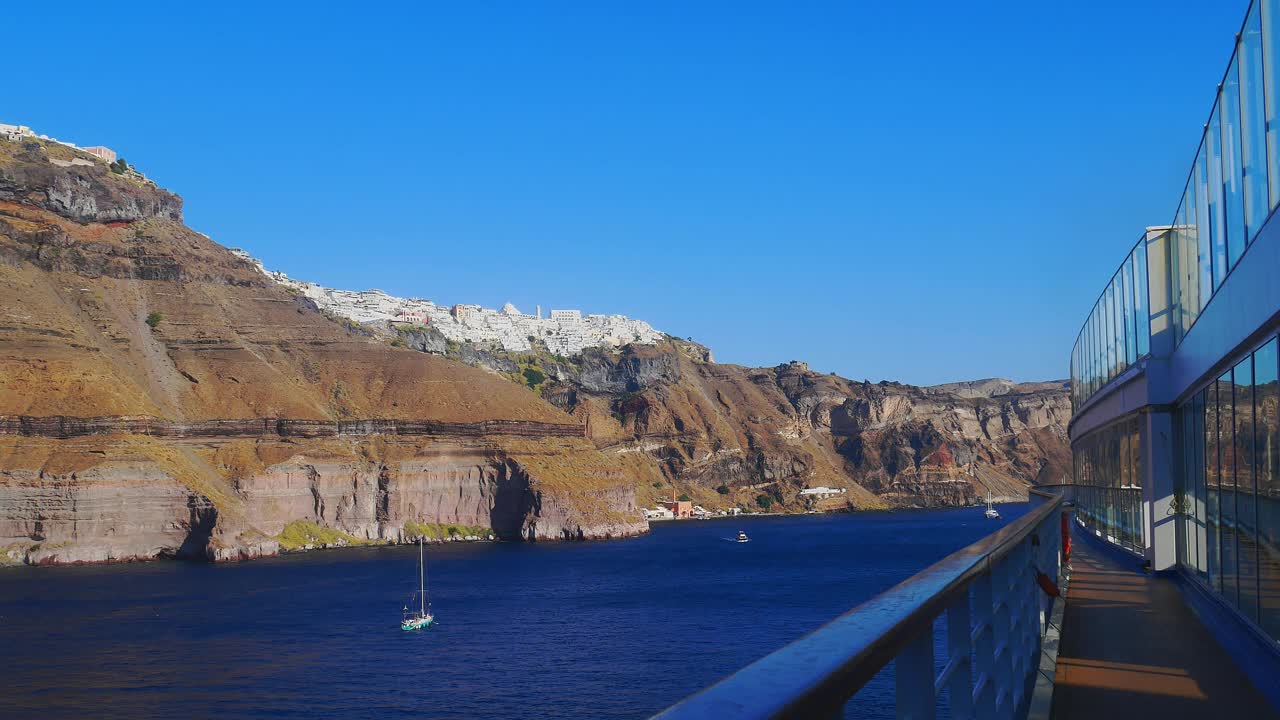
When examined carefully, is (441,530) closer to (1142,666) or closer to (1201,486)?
(1201,486)

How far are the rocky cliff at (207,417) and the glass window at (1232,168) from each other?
3703 inches

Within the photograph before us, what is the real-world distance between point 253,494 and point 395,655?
61.6m

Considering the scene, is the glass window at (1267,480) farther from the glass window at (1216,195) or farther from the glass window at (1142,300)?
the glass window at (1142,300)

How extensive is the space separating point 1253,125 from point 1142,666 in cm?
Result: 410

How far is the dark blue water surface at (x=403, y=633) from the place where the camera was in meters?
41.4

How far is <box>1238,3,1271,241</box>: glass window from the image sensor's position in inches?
319

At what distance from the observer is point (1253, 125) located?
840 centimetres

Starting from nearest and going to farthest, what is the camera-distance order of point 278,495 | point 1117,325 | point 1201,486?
point 1201,486 < point 1117,325 < point 278,495

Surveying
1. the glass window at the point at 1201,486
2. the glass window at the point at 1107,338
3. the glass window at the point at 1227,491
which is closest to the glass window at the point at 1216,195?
the glass window at the point at 1227,491

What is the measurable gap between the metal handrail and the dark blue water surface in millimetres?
11993

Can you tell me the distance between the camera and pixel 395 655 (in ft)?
169

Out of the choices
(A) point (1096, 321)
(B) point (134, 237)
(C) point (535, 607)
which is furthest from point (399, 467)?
(A) point (1096, 321)

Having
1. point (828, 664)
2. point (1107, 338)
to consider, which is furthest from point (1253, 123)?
point (1107, 338)

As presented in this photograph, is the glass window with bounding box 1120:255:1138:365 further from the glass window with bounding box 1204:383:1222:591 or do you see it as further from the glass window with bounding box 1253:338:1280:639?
the glass window with bounding box 1253:338:1280:639
